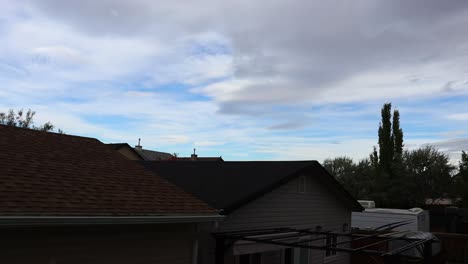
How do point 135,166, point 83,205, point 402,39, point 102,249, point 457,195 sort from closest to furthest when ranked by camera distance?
point 83,205 < point 102,249 < point 135,166 < point 402,39 < point 457,195

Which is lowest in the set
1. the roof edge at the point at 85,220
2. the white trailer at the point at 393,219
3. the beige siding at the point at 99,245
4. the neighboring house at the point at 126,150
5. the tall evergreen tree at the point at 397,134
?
the white trailer at the point at 393,219

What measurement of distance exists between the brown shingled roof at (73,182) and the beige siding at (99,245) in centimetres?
42

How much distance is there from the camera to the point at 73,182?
23.2 feet

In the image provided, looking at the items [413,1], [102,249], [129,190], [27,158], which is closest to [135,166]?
[129,190]

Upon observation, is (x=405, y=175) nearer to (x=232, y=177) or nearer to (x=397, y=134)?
(x=397, y=134)

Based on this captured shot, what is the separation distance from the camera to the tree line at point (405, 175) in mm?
36500

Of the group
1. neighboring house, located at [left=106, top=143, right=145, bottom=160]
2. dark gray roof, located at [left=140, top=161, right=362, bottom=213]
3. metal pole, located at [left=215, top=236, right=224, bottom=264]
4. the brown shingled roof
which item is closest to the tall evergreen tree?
neighboring house, located at [left=106, top=143, right=145, bottom=160]

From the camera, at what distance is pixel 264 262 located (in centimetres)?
1198

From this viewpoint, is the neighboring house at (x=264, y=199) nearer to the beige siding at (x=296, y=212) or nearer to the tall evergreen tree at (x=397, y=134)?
the beige siding at (x=296, y=212)

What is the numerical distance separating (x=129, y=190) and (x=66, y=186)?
130 centimetres

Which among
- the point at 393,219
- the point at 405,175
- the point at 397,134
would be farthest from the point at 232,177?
the point at 397,134

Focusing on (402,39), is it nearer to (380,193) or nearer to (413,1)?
(413,1)

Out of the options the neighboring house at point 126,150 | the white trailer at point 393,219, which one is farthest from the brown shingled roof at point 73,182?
the neighboring house at point 126,150

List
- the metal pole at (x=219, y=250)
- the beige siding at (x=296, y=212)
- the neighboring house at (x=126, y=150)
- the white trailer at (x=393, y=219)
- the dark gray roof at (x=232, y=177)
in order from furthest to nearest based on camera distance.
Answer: the neighboring house at (x=126, y=150), the white trailer at (x=393, y=219), the beige siding at (x=296, y=212), the dark gray roof at (x=232, y=177), the metal pole at (x=219, y=250)
